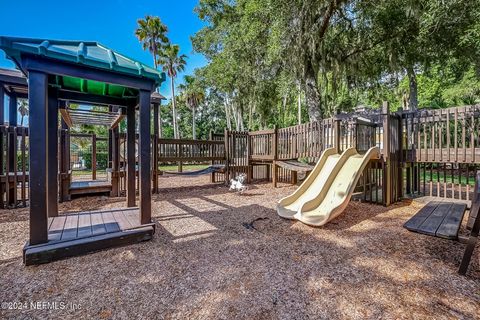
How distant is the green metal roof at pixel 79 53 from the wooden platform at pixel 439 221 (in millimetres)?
4260

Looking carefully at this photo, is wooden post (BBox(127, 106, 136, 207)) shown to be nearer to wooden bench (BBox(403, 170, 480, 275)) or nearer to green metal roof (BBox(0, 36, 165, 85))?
green metal roof (BBox(0, 36, 165, 85))

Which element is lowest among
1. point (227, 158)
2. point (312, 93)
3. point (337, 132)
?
point (227, 158)

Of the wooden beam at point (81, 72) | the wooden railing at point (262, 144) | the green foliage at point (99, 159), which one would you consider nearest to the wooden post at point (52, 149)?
the wooden beam at point (81, 72)

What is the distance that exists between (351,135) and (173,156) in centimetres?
558

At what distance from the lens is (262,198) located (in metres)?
6.49

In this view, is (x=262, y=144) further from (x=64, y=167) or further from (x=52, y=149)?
(x=52, y=149)

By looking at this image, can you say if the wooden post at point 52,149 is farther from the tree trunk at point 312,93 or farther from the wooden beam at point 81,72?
the tree trunk at point 312,93

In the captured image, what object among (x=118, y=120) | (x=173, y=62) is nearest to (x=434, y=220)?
(x=118, y=120)

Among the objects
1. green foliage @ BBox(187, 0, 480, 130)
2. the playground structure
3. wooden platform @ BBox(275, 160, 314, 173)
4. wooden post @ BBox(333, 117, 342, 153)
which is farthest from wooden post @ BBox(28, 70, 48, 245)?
green foliage @ BBox(187, 0, 480, 130)

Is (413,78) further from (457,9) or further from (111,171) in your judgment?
(111,171)

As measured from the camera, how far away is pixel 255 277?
241 centimetres

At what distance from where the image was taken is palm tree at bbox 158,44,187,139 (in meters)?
23.2

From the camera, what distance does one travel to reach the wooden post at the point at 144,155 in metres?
3.28

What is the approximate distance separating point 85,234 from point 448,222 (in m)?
5.10
